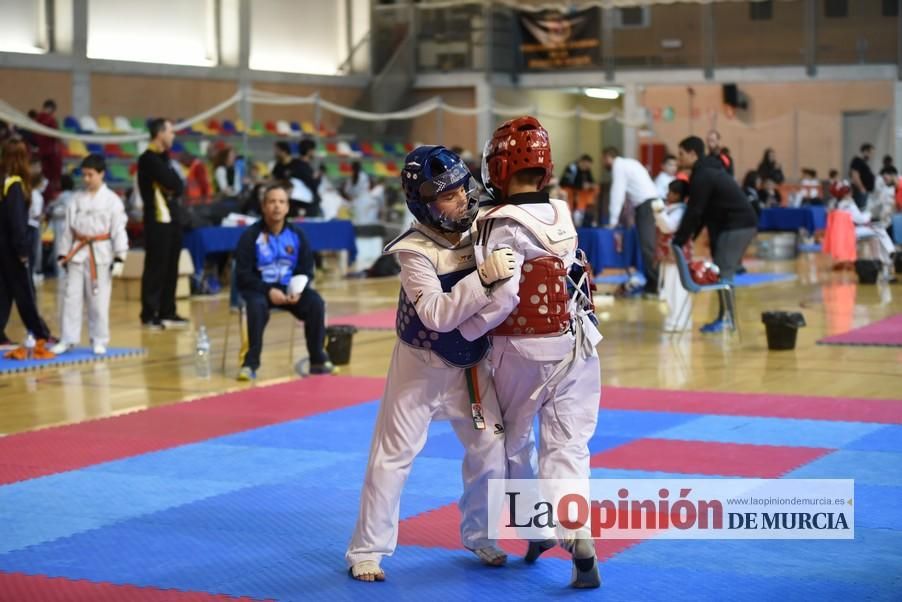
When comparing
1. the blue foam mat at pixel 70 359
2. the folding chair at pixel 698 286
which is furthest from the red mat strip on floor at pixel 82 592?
the folding chair at pixel 698 286

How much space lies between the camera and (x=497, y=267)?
4.15 m

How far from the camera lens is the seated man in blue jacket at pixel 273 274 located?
30.1ft

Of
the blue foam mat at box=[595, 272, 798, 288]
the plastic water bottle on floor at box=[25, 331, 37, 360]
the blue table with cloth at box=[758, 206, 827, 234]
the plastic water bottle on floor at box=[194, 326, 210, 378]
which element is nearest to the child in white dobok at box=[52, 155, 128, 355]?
the plastic water bottle on floor at box=[25, 331, 37, 360]

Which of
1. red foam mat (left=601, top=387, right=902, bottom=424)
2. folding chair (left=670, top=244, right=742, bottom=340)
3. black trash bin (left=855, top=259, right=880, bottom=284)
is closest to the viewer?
red foam mat (left=601, top=387, right=902, bottom=424)

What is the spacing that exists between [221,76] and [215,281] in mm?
10187

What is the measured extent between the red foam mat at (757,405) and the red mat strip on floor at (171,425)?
1663 mm

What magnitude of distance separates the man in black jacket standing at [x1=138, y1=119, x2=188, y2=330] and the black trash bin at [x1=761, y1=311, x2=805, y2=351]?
17.9ft

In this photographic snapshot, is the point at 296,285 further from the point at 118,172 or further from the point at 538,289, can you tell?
the point at 118,172

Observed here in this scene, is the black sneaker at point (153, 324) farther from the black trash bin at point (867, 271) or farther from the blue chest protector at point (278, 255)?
the black trash bin at point (867, 271)

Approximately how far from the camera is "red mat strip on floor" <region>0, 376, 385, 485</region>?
22.2ft

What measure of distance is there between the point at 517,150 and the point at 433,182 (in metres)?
0.30

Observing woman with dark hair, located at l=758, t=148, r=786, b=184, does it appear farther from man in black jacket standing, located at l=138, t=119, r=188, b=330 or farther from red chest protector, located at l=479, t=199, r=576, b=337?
red chest protector, located at l=479, t=199, r=576, b=337

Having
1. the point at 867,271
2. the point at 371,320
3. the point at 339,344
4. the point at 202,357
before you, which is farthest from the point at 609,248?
the point at 202,357

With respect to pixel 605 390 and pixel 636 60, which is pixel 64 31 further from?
pixel 605 390
